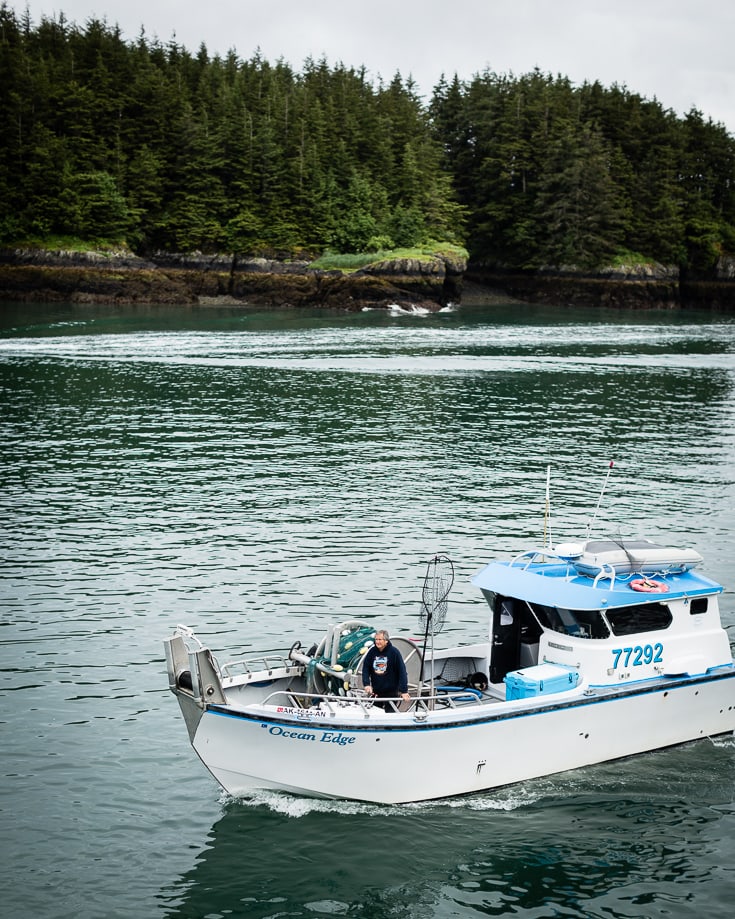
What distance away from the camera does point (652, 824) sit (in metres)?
15.1

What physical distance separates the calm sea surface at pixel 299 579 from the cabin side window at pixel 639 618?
2165 mm

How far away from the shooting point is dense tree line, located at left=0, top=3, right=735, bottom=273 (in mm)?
120312

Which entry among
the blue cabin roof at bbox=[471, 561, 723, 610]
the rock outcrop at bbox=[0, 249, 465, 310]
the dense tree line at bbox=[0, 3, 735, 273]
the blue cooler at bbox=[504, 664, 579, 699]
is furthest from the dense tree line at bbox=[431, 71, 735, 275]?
the blue cooler at bbox=[504, 664, 579, 699]

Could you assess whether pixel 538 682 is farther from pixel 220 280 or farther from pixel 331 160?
pixel 331 160

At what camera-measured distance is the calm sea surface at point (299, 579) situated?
1353 cm

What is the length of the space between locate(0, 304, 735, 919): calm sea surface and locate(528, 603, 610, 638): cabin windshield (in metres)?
2.18

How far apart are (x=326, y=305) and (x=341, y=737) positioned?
9930 centimetres

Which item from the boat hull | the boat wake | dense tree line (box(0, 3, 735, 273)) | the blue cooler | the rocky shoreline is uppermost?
dense tree line (box(0, 3, 735, 273))

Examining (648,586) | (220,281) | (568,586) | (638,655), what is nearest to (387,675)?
(568,586)

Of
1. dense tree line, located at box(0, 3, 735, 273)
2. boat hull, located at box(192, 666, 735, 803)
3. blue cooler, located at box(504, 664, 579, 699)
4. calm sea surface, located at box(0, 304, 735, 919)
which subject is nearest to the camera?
calm sea surface, located at box(0, 304, 735, 919)

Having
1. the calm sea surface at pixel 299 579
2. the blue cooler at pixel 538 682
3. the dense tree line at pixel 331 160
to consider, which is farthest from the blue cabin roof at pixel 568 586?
the dense tree line at pixel 331 160

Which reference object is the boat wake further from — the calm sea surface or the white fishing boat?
the white fishing boat

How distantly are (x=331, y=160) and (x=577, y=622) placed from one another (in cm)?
12392

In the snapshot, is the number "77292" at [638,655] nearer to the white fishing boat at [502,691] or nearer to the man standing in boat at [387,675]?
the white fishing boat at [502,691]
